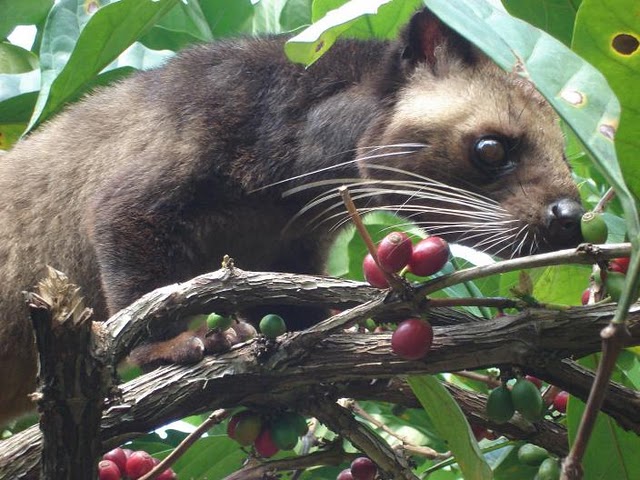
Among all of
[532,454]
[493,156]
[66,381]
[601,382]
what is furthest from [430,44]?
[601,382]

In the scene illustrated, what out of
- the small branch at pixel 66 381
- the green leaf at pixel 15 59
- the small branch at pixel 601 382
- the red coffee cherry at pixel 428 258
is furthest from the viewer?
the green leaf at pixel 15 59

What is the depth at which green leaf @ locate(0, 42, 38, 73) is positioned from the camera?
121 inches

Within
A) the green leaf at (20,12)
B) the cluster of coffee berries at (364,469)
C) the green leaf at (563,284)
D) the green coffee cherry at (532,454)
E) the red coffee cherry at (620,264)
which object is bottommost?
the green coffee cherry at (532,454)

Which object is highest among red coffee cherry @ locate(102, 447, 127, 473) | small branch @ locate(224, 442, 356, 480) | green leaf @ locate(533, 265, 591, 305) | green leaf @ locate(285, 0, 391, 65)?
green leaf @ locate(285, 0, 391, 65)

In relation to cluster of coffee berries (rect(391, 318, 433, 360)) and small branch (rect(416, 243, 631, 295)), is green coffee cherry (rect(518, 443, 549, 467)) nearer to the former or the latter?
cluster of coffee berries (rect(391, 318, 433, 360))

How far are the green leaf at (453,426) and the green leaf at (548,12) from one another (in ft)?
3.05

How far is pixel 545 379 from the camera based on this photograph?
172 centimetres

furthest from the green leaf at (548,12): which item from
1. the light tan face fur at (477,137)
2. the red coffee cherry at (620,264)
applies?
the red coffee cherry at (620,264)

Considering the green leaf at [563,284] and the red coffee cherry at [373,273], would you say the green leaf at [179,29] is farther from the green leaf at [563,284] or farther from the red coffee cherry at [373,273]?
the red coffee cherry at [373,273]

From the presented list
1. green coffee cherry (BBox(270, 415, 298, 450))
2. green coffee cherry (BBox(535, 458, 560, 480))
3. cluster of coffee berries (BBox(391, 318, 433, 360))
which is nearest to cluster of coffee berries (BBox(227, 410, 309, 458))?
green coffee cherry (BBox(270, 415, 298, 450))

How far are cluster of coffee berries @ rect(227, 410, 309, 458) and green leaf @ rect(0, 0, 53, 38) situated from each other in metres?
1.66

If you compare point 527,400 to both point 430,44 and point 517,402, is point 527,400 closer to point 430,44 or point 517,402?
point 517,402

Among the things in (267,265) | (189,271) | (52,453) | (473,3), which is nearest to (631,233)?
(473,3)

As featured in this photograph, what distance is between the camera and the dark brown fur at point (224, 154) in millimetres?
2408
